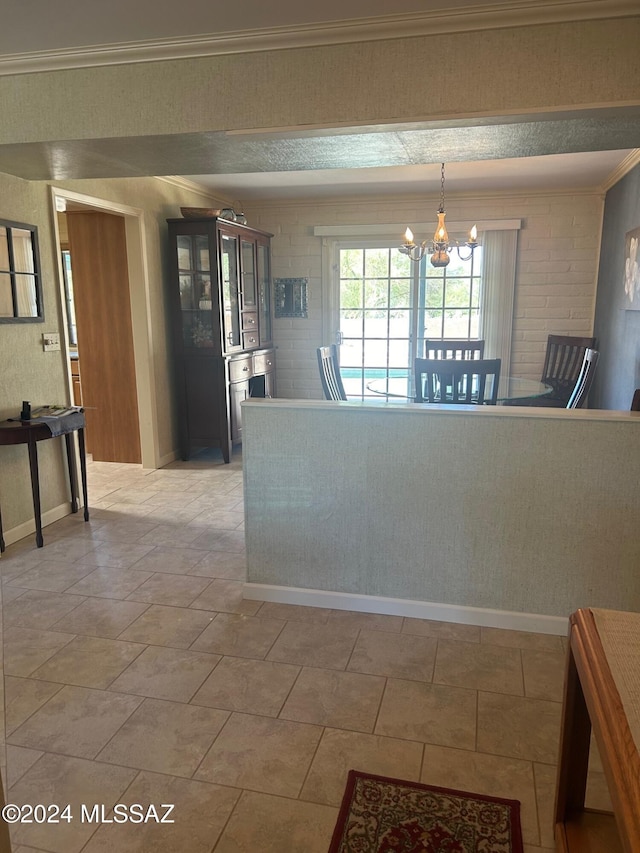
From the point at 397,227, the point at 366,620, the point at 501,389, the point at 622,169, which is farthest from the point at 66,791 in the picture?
the point at 397,227

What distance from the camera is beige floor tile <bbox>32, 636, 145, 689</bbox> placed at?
2225 millimetres

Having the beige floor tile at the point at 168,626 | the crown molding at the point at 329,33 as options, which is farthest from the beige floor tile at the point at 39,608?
the crown molding at the point at 329,33

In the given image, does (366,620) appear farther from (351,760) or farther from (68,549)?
(68,549)

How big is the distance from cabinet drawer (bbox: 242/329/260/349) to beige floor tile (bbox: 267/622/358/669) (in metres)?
3.28

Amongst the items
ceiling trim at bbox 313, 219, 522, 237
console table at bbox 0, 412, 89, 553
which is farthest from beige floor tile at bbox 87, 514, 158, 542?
ceiling trim at bbox 313, 219, 522, 237

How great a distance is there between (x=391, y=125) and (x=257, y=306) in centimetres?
354

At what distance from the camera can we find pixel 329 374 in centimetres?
409

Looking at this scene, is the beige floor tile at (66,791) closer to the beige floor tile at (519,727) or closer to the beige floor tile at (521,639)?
the beige floor tile at (519,727)

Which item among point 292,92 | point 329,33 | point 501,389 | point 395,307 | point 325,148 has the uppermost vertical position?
point 329,33

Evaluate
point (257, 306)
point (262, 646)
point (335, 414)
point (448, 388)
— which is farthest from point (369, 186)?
point (262, 646)

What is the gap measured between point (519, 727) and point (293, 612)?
1.08 m

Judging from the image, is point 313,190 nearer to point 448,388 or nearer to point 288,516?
point 448,388

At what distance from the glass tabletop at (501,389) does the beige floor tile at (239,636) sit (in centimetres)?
158

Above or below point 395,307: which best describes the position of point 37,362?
below
